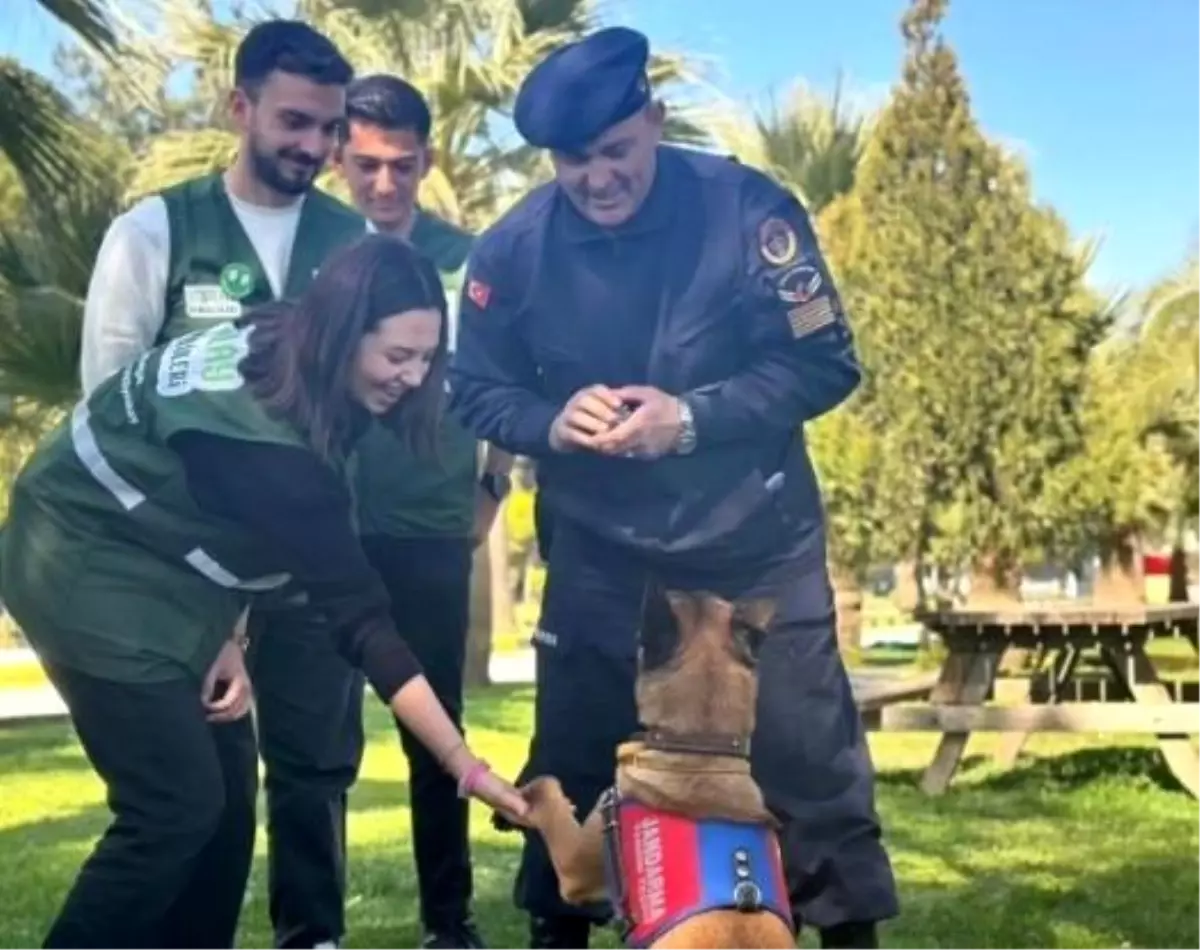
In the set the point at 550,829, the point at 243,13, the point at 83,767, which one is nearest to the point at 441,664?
the point at 550,829

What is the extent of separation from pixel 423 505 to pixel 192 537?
30.4 inches

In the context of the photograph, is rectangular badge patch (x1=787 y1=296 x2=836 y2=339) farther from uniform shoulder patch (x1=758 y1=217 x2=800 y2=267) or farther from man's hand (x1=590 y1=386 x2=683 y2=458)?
man's hand (x1=590 y1=386 x2=683 y2=458)

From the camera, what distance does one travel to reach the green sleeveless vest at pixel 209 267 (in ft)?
9.84

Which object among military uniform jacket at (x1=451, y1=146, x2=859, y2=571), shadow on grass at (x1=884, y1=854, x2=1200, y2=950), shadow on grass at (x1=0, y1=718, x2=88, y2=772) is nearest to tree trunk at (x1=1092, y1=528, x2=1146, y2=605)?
shadow on grass at (x1=0, y1=718, x2=88, y2=772)

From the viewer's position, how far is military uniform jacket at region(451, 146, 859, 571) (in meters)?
2.70

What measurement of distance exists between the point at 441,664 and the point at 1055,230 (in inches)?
230

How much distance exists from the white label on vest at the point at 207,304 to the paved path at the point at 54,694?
4899 mm

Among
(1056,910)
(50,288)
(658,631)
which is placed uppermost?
(50,288)

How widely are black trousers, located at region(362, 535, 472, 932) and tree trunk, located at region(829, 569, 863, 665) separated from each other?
350 inches

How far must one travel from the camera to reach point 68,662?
2.68 m

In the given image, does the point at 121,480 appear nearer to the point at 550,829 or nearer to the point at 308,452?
the point at 308,452

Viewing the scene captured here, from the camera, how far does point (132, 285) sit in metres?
2.96

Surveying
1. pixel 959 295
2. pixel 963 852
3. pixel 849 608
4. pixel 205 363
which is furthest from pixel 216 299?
pixel 849 608

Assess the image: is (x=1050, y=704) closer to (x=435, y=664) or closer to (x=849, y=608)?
(x=435, y=664)
